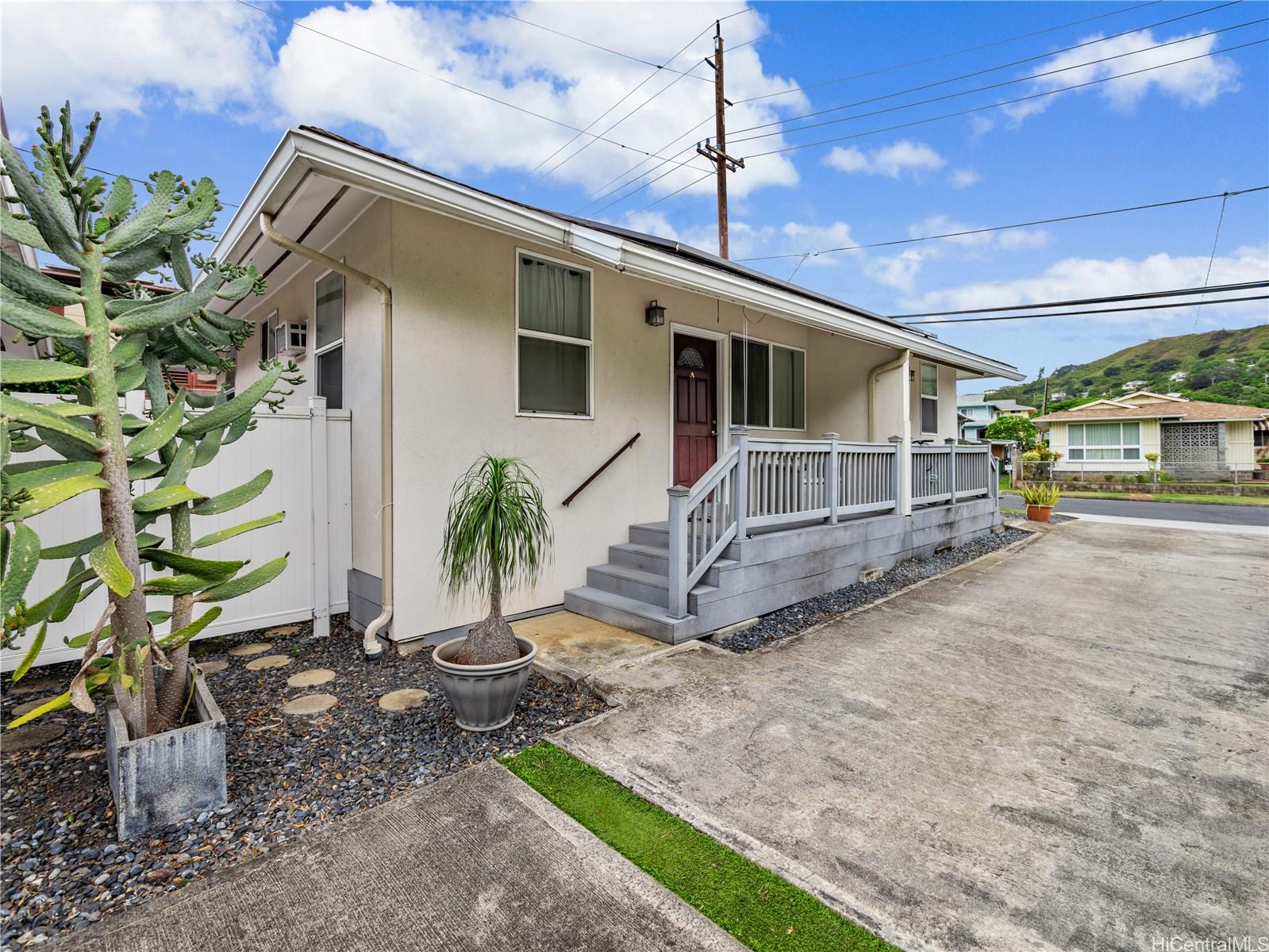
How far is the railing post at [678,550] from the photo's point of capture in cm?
444

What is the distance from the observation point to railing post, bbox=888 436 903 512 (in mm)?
6992

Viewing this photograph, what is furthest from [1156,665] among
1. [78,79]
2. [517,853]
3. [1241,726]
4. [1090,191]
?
[1090,191]

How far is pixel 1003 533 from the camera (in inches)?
393

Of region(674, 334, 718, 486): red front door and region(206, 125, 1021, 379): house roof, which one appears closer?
region(206, 125, 1021, 379): house roof

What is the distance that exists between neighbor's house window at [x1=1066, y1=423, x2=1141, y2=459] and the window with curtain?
2246 cm

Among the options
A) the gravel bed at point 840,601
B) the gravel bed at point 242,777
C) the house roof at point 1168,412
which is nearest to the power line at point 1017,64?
the gravel bed at point 840,601

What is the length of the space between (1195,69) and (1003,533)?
1082 cm

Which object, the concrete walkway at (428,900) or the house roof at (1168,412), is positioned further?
the house roof at (1168,412)

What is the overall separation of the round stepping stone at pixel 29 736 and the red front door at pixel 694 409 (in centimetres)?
505

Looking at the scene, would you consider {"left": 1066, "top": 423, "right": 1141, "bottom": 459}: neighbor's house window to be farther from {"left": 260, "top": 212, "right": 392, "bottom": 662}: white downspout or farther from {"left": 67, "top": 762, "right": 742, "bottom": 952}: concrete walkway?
{"left": 67, "top": 762, "right": 742, "bottom": 952}: concrete walkway

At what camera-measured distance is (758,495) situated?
5.09 metres

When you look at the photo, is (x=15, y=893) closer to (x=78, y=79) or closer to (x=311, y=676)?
(x=311, y=676)

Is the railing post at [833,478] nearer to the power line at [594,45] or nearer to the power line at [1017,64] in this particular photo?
the power line at [594,45]

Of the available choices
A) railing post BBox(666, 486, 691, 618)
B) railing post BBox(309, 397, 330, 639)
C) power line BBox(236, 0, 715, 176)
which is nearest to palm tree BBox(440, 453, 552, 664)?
railing post BBox(666, 486, 691, 618)
